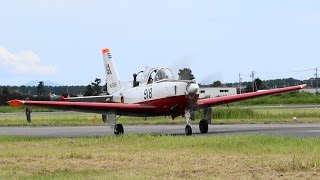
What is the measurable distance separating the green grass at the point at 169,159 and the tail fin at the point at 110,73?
1209 cm

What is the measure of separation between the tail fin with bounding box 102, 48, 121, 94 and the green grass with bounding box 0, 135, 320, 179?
12.1 meters

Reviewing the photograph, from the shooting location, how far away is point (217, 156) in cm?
1473

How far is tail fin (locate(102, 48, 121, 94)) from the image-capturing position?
32.3 metres

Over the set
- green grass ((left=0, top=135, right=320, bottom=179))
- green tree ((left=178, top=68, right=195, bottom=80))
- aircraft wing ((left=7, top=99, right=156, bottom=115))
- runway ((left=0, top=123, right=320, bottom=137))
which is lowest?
green grass ((left=0, top=135, right=320, bottom=179))

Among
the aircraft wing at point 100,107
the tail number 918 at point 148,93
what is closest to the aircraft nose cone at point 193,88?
the tail number 918 at point 148,93

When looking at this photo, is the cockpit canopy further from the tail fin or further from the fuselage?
the tail fin

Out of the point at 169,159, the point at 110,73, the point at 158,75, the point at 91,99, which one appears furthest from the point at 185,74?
the point at 169,159

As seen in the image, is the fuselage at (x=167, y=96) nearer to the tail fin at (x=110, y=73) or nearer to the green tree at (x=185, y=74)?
the green tree at (x=185, y=74)

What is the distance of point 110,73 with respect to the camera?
109 feet

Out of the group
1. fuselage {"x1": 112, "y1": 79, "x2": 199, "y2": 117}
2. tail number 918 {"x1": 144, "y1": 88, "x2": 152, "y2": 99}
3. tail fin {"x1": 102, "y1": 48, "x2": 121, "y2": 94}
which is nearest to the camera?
fuselage {"x1": 112, "y1": 79, "x2": 199, "y2": 117}

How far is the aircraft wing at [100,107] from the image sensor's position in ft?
83.8

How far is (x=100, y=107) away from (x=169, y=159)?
40.9ft

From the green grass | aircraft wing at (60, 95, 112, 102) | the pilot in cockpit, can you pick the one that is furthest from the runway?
the green grass

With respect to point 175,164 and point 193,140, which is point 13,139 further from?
point 175,164
